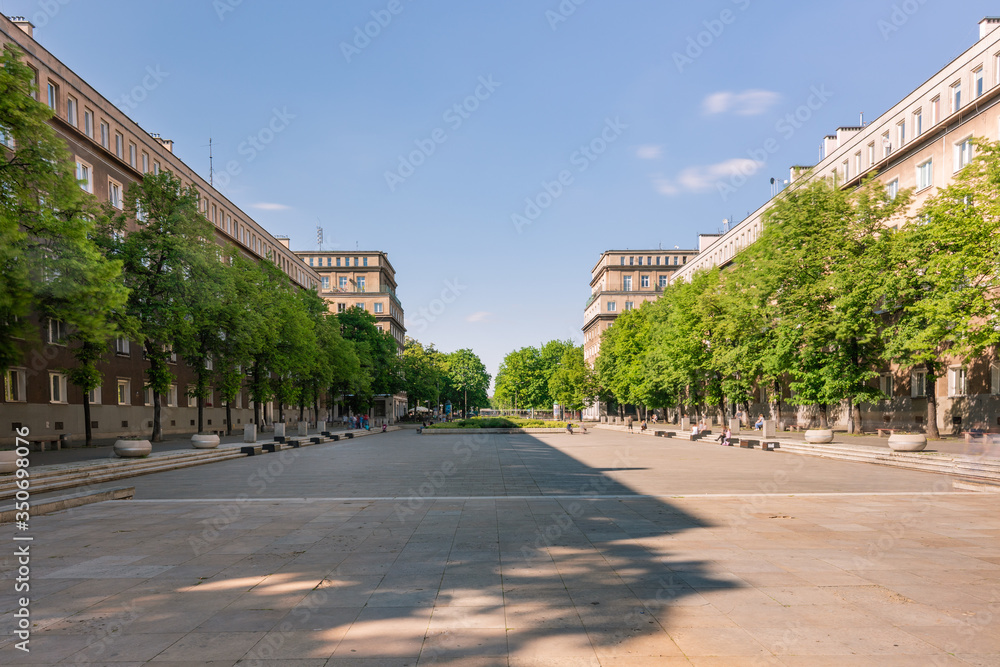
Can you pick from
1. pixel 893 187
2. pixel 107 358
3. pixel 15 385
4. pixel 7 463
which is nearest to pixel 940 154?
pixel 893 187

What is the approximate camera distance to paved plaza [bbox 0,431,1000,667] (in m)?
5.45

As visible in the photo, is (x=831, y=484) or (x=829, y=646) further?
(x=831, y=484)

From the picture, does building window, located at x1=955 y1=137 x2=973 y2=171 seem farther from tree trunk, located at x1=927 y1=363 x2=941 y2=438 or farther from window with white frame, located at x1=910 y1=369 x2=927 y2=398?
window with white frame, located at x1=910 y1=369 x2=927 y2=398

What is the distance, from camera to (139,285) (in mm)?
31922

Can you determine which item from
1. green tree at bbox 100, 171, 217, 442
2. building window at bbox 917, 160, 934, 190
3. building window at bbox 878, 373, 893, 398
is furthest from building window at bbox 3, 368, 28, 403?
building window at bbox 917, 160, 934, 190

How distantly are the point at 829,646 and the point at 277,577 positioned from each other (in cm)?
612

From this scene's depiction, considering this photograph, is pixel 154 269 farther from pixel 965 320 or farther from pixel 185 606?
pixel 965 320

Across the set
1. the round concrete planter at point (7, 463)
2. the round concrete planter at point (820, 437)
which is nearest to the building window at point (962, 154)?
the round concrete planter at point (820, 437)

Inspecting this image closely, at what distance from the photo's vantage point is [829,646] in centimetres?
546

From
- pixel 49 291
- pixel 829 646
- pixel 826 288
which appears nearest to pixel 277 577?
pixel 829 646

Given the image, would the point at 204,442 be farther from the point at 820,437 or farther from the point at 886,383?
the point at 886,383

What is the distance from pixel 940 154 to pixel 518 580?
42.9 metres

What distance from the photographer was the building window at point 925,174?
39281mm

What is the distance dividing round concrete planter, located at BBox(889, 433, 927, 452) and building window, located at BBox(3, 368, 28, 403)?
3987 centimetres
